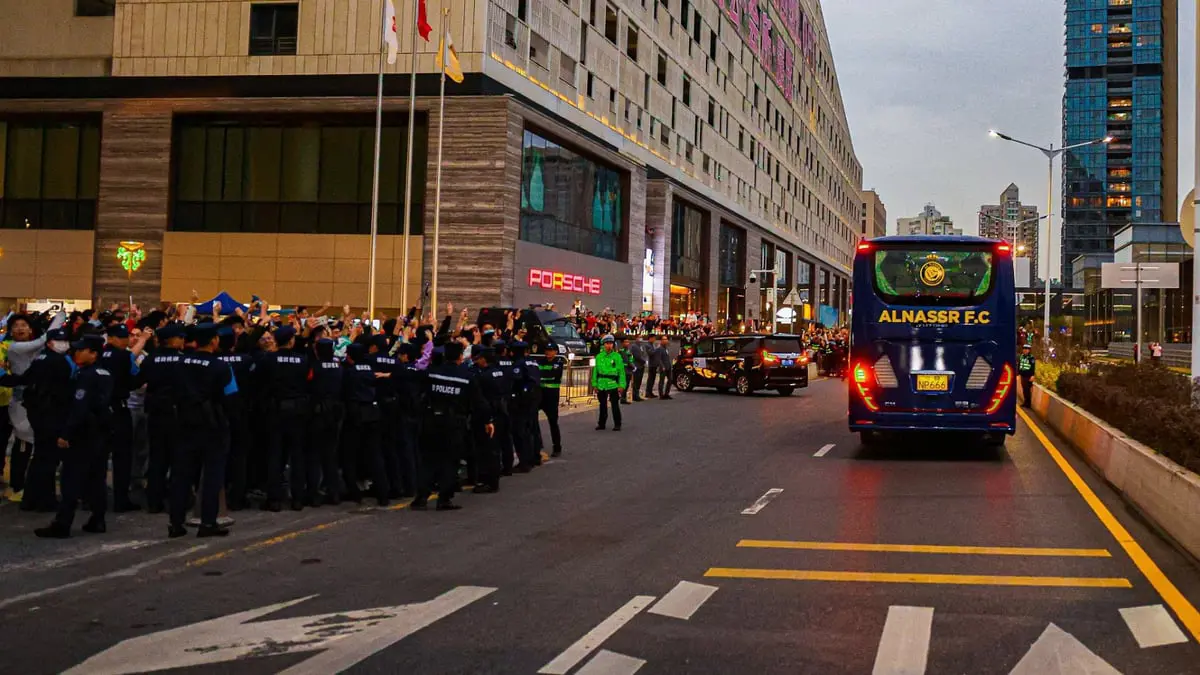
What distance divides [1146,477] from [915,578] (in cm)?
448

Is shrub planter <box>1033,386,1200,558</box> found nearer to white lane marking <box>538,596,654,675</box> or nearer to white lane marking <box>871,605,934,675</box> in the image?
white lane marking <box>871,605,934,675</box>

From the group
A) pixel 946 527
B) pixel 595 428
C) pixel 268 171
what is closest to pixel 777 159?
pixel 268 171

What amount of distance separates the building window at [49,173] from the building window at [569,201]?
16.0m

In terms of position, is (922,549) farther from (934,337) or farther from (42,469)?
(42,469)

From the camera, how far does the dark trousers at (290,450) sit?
10.8m

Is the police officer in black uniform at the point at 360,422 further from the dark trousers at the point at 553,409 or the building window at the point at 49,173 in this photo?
the building window at the point at 49,173

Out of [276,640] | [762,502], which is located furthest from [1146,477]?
[276,640]

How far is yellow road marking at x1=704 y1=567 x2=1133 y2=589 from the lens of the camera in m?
7.84

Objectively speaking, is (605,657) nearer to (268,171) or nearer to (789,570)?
(789,570)

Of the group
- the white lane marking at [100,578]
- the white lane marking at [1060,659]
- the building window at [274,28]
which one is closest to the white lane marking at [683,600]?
the white lane marking at [1060,659]

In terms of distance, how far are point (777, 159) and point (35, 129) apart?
56.5 m

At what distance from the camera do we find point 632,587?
25.1 feet

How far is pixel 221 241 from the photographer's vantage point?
39.6 meters

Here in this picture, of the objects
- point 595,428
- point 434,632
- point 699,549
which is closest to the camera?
point 434,632
